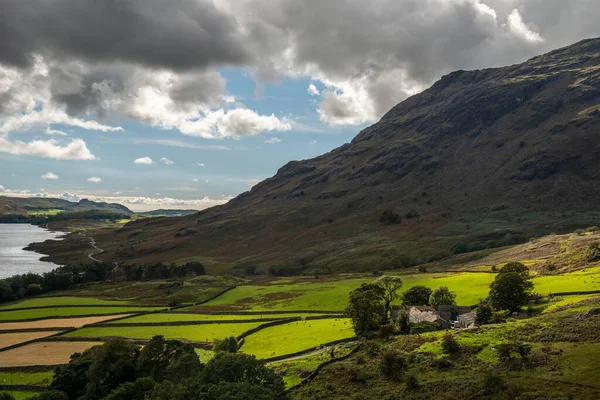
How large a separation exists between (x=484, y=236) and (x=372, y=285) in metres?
121

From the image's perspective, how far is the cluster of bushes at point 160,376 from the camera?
37.3 metres

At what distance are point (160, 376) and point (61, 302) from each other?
80.9 meters

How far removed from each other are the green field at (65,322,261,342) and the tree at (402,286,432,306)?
30994 millimetres

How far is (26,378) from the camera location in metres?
59.6

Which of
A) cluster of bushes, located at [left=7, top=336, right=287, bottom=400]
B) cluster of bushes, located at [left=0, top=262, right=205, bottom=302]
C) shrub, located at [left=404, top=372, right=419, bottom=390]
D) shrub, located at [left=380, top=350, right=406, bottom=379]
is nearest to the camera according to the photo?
cluster of bushes, located at [left=7, top=336, right=287, bottom=400]

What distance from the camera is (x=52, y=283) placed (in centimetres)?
15000

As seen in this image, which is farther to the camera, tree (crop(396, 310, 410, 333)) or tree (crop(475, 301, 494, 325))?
tree (crop(396, 310, 410, 333))

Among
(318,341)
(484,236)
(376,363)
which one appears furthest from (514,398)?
(484,236)

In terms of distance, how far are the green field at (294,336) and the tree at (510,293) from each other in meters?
24.1

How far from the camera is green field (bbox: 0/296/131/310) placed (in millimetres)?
113250

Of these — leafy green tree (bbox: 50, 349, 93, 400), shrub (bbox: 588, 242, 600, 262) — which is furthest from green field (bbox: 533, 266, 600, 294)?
leafy green tree (bbox: 50, 349, 93, 400)

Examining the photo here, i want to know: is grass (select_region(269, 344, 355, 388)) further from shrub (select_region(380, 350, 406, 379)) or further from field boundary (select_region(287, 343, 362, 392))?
shrub (select_region(380, 350, 406, 379))

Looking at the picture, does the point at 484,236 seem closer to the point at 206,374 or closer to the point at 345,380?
the point at 345,380

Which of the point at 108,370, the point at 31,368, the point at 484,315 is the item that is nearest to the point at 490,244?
the point at 484,315
